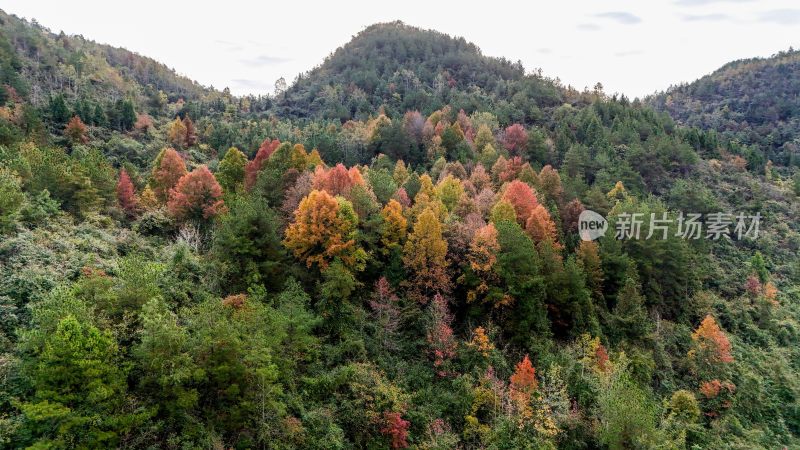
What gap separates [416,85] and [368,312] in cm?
12725

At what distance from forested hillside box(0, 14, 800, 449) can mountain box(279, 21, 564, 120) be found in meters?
56.6

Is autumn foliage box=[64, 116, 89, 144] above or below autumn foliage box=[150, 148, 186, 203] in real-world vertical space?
above

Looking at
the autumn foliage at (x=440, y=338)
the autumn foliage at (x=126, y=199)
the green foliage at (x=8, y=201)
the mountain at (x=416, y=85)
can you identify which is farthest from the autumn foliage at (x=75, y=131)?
the autumn foliage at (x=440, y=338)

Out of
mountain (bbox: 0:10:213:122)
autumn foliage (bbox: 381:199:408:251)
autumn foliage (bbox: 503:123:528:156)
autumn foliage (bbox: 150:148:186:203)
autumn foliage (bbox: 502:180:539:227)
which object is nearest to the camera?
autumn foliage (bbox: 381:199:408:251)

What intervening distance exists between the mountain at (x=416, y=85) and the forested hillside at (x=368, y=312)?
5661cm

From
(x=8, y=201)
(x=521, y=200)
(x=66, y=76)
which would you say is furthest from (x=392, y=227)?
(x=66, y=76)

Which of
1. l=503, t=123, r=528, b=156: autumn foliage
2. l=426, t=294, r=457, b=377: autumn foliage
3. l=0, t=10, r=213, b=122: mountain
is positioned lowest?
l=426, t=294, r=457, b=377: autumn foliage

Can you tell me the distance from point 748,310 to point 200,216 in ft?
207

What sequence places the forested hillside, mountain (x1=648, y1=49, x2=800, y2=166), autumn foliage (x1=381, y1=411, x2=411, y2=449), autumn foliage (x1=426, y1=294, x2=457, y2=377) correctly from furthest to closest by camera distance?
mountain (x1=648, y1=49, x2=800, y2=166)
autumn foliage (x1=426, y1=294, x2=457, y2=377)
autumn foliage (x1=381, y1=411, x2=411, y2=449)
the forested hillside

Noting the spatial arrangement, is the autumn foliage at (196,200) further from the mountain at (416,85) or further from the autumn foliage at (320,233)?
the mountain at (416,85)

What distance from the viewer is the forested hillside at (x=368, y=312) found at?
24188 mm

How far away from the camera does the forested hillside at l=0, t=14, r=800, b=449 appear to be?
24188mm

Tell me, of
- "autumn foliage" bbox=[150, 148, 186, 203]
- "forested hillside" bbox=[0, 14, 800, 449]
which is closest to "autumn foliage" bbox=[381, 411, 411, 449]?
"forested hillside" bbox=[0, 14, 800, 449]

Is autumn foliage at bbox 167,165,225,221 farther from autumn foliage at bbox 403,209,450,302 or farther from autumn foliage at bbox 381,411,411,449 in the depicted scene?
autumn foliage at bbox 381,411,411,449
